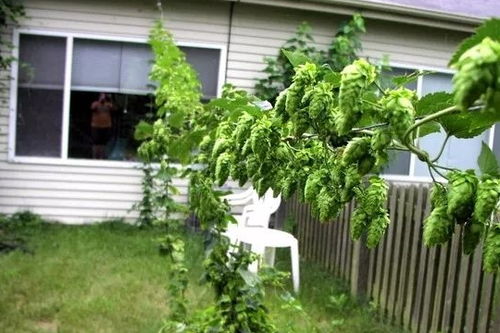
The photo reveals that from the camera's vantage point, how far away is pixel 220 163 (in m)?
1.47

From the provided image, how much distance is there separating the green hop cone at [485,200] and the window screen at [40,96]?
7.20m

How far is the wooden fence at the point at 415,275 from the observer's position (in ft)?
12.9

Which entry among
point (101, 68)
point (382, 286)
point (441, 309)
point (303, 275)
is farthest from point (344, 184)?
point (101, 68)

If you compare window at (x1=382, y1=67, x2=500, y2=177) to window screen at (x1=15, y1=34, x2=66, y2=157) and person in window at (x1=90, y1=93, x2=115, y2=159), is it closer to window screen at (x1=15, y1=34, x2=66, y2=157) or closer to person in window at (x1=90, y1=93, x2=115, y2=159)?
person in window at (x1=90, y1=93, x2=115, y2=159)

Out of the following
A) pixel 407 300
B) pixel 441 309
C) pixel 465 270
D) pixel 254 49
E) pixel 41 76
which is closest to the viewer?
pixel 465 270

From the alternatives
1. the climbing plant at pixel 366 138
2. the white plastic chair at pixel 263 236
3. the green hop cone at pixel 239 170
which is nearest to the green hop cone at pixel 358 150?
the climbing plant at pixel 366 138

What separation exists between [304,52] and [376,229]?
22.8 ft

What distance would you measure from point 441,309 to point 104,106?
509 centimetres

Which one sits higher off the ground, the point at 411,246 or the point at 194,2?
the point at 194,2

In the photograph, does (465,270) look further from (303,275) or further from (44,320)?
(44,320)

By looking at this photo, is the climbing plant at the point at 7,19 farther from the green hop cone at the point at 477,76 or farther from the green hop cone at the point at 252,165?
the green hop cone at the point at 477,76

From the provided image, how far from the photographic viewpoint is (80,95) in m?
7.51

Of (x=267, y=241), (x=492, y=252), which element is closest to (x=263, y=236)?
(x=267, y=241)

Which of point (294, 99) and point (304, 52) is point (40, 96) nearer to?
point (304, 52)
